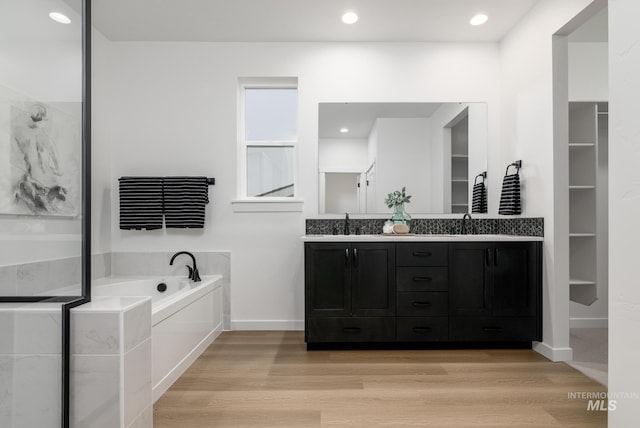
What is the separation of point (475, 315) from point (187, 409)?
2.07 metres

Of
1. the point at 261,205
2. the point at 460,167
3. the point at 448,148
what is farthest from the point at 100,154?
the point at 460,167

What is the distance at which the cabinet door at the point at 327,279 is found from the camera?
271cm

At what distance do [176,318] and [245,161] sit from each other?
1.64 m

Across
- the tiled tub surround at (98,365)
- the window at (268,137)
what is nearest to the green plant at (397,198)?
the window at (268,137)

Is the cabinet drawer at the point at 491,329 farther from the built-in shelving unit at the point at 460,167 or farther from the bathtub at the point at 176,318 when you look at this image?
the bathtub at the point at 176,318

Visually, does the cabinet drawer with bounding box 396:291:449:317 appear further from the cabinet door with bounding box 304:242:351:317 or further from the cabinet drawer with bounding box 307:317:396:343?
the cabinet door with bounding box 304:242:351:317

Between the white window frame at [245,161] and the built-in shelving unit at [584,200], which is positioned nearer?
the built-in shelving unit at [584,200]

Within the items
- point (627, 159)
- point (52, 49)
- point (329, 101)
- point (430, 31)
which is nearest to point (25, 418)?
point (52, 49)

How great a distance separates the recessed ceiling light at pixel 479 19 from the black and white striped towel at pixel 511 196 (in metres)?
1.29

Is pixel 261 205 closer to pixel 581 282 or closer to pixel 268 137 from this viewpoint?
pixel 268 137

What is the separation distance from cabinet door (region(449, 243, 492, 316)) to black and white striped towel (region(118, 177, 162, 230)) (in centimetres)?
251

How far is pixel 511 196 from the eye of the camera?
292cm

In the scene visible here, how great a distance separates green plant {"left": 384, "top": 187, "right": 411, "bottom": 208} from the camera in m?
3.14

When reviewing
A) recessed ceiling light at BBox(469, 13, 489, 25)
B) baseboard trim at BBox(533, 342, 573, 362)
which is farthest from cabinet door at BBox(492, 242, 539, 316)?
recessed ceiling light at BBox(469, 13, 489, 25)
